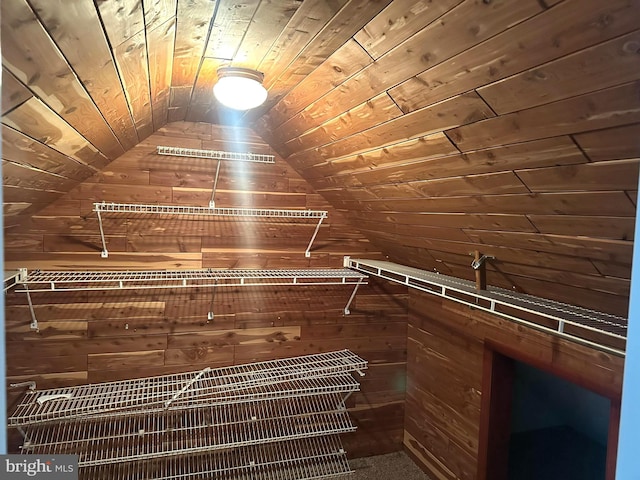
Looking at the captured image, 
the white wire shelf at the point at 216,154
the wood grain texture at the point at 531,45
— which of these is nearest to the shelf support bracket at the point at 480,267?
the wood grain texture at the point at 531,45

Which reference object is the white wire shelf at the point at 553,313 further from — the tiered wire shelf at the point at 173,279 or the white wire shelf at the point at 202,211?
the white wire shelf at the point at 202,211

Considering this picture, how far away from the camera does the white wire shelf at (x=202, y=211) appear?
213cm

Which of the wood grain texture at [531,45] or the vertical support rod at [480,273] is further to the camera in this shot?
the vertical support rod at [480,273]

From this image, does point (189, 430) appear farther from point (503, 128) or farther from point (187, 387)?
point (503, 128)

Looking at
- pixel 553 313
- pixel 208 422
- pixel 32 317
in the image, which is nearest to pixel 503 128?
pixel 553 313

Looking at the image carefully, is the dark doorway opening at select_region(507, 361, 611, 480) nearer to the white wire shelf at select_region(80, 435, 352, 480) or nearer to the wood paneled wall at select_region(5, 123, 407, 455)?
the wood paneled wall at select_region(5, 123, 407, 455)

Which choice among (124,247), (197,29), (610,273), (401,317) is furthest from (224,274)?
(610,273)

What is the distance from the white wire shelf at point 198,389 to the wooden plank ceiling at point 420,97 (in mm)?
938

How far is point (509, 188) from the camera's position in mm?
1194

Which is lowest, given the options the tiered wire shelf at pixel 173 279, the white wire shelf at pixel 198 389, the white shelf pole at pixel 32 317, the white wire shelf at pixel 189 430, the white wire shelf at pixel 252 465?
the white wire shelf at pixel 252 465

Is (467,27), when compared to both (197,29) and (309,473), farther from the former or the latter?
(309,473)

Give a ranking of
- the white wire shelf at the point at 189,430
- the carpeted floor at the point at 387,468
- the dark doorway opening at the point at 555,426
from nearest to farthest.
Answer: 1. the white wire shelf at the point at 189,430
2. the carpeted floor at the point at 387,468
3. the dark doorway opening at the point at 555,426

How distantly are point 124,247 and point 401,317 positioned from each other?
1671 millimetres

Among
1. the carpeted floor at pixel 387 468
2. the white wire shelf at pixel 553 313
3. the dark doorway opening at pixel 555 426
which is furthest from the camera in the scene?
the dark doorway opening at pixel 555 426
